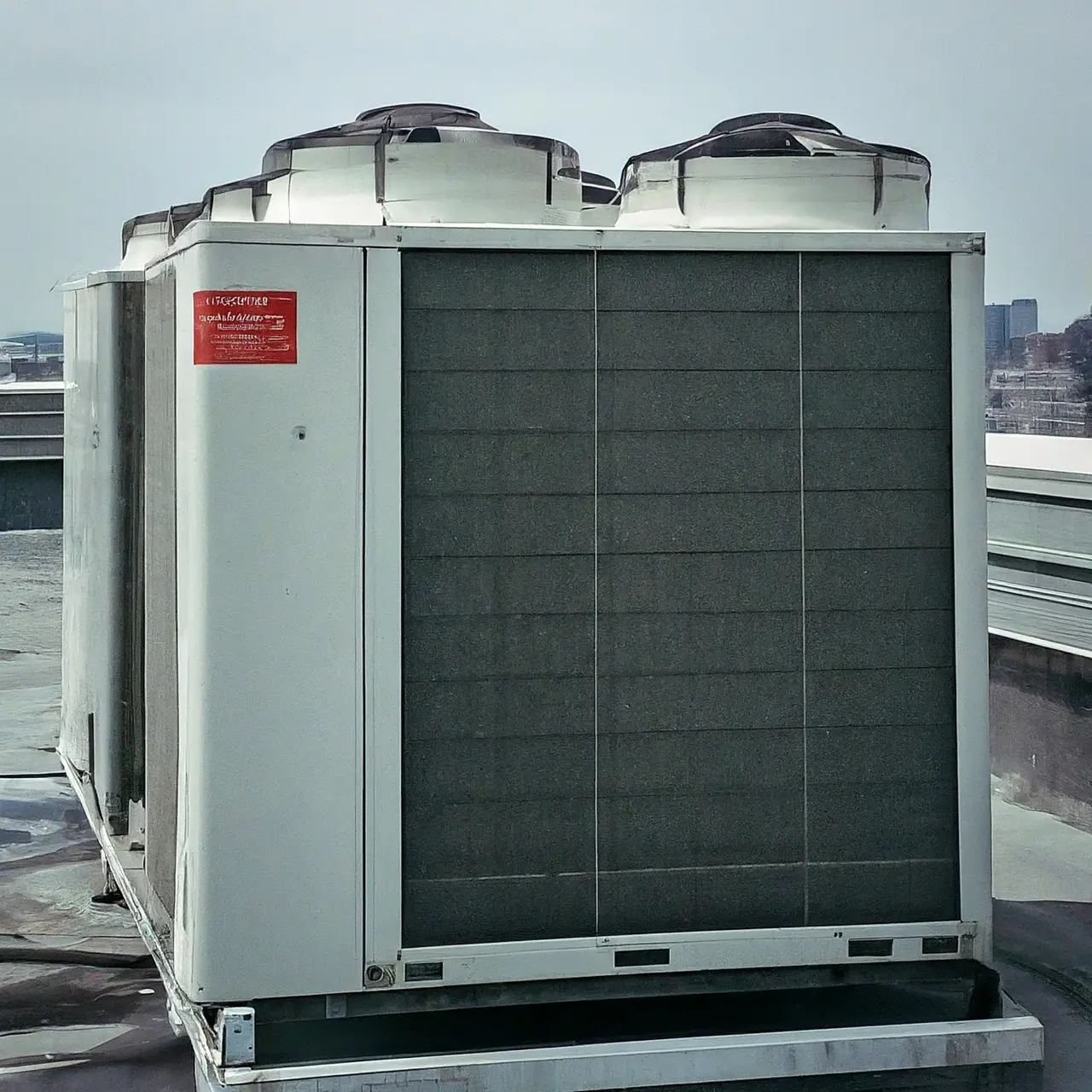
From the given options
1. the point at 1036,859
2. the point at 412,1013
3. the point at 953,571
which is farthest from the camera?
the point at 1036,859

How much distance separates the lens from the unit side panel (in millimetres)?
2551

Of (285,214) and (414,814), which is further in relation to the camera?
(285,214)

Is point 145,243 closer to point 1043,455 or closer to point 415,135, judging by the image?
point 415,135

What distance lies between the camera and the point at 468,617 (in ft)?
8.48

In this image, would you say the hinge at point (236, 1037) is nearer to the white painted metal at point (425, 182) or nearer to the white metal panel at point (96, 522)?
the white metal panel at point (96, 522)

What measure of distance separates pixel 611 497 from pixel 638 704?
0.40 m

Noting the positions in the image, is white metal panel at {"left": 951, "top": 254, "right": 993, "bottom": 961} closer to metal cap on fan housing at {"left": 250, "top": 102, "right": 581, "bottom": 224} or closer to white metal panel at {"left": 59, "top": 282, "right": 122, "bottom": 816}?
metal cap on fan housing at {"left": 250, "top": 102, "right": 581, "bottom": 224}

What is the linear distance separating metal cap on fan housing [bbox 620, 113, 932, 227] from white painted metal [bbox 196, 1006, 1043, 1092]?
157cm

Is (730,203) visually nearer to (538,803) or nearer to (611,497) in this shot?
(611,497)

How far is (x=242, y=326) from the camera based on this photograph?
2432 millimetres

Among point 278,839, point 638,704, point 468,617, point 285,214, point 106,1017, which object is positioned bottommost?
point 106,1017

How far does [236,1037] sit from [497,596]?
923 mm

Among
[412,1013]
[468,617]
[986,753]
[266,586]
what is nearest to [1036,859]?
[986,753]

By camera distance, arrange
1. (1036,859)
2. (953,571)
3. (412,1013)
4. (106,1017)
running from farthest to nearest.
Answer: (1036,859), (106,1017), (412,1013), (953,571)
